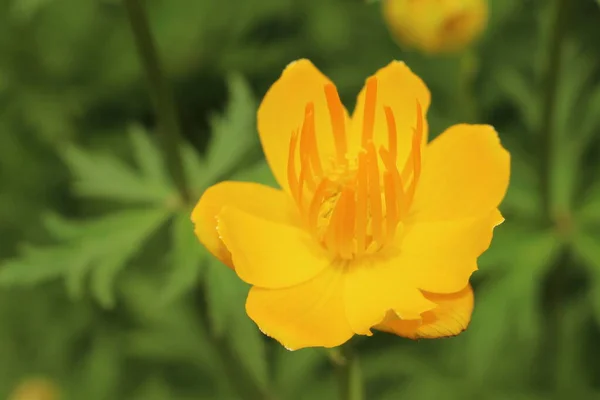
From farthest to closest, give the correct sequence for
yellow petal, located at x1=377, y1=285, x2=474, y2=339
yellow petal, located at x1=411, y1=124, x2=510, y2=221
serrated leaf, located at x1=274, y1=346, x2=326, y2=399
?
serrated leaf, located at x1=274, y1=346, x2=326, y2=399 < yellow petal, located at x1=411, y1=124, x2=510, y2=221 < yellow petal, located at x1=377, y1=285, x2=474, y2=339

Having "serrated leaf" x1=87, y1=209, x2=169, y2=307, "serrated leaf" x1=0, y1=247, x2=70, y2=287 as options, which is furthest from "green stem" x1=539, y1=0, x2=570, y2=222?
"serrated leaf" x1=0, y1=247, x2=70, y2=287

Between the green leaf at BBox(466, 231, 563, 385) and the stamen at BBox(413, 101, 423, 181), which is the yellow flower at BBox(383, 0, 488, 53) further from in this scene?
the stamen at BBox(413, 101, 423, 181)

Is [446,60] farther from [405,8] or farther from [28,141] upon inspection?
[28,141]

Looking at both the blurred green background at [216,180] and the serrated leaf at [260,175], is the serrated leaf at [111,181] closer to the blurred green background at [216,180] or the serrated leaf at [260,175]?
the blurred green background at [216,180]

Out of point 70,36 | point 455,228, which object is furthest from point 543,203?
point 70,36

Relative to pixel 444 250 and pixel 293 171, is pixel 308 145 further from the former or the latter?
pixel 444 250

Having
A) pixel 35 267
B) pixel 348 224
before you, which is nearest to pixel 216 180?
pixel 35 267

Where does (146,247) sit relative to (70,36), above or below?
below
